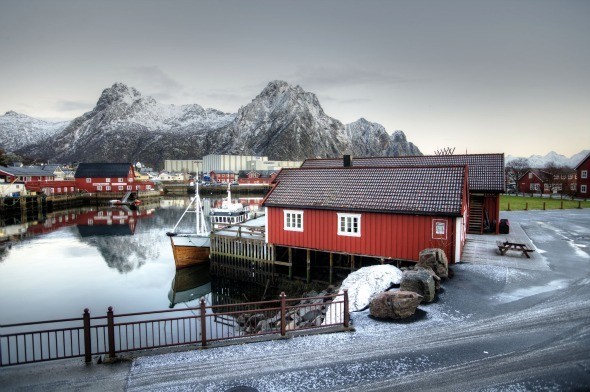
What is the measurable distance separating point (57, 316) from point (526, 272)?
25.7 m

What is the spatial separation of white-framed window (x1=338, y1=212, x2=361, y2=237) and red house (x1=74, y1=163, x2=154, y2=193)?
296 feet

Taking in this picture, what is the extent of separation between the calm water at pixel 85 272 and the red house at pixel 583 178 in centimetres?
6939

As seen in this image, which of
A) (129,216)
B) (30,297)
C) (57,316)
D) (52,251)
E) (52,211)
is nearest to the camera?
(57,316)

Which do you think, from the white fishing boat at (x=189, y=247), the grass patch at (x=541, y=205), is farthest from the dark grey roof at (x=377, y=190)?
the grass patch at (x=541, y=205)

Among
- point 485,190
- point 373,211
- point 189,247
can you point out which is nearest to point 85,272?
point 189,247

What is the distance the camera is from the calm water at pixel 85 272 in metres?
24.0

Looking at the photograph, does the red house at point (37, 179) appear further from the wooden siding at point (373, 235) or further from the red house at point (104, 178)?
the wooden siding at point (373, 235)

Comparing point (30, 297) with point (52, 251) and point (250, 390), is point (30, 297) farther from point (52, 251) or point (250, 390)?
point (250, 390)

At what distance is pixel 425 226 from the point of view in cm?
2066

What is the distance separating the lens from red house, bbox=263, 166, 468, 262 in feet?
67.3

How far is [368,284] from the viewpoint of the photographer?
1588 cm

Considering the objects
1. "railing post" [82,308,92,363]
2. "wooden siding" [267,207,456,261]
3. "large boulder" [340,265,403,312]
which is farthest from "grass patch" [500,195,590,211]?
"railing post" [82,308,92,363]

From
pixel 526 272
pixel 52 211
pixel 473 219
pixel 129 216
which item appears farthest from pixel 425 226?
pixel 52 211

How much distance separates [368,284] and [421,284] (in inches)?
89.9
